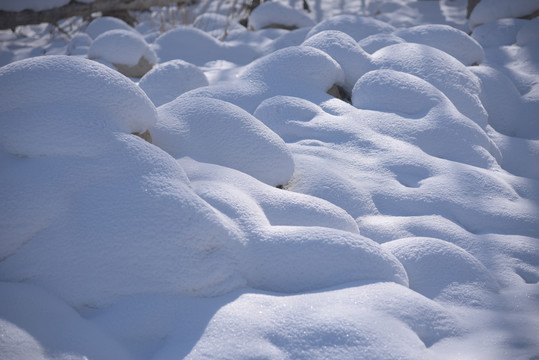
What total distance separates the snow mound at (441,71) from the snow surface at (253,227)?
25 cm

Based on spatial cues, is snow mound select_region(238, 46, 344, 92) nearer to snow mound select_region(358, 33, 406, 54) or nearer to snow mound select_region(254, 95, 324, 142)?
snow mound select_region(254, 95, 324, 142)

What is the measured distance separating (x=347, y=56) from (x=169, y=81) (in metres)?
1.11

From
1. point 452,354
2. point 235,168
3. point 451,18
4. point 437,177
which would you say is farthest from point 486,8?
point 452,354

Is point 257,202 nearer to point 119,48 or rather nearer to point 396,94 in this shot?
point 396,94

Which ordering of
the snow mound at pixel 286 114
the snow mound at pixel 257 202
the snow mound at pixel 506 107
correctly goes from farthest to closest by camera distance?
the snow mound at pixel 506 107 < the snow mound at pixel 286 114 < the snow mound at pixel 257 202

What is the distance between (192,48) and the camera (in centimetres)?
417

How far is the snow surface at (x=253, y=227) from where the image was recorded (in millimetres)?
1156

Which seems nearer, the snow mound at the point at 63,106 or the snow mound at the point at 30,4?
the snow mound at the point at 63,106

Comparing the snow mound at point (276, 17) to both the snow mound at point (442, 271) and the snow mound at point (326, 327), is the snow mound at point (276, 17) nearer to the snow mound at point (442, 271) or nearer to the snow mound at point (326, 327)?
the snow mound at point (442, 271)

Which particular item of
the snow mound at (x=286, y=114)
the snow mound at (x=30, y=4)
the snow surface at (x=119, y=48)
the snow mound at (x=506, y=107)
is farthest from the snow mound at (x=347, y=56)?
the snow mound at (x=30, y=4)

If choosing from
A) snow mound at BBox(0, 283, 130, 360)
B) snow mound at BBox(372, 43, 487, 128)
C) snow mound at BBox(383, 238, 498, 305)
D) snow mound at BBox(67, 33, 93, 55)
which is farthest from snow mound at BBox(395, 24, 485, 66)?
snow mound at BBox(0, 283, 130, 360)

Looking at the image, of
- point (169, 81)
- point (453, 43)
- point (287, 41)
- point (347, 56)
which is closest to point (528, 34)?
point (453, 43)

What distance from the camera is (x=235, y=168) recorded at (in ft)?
6.09

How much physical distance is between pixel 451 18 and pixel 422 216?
186 inches
